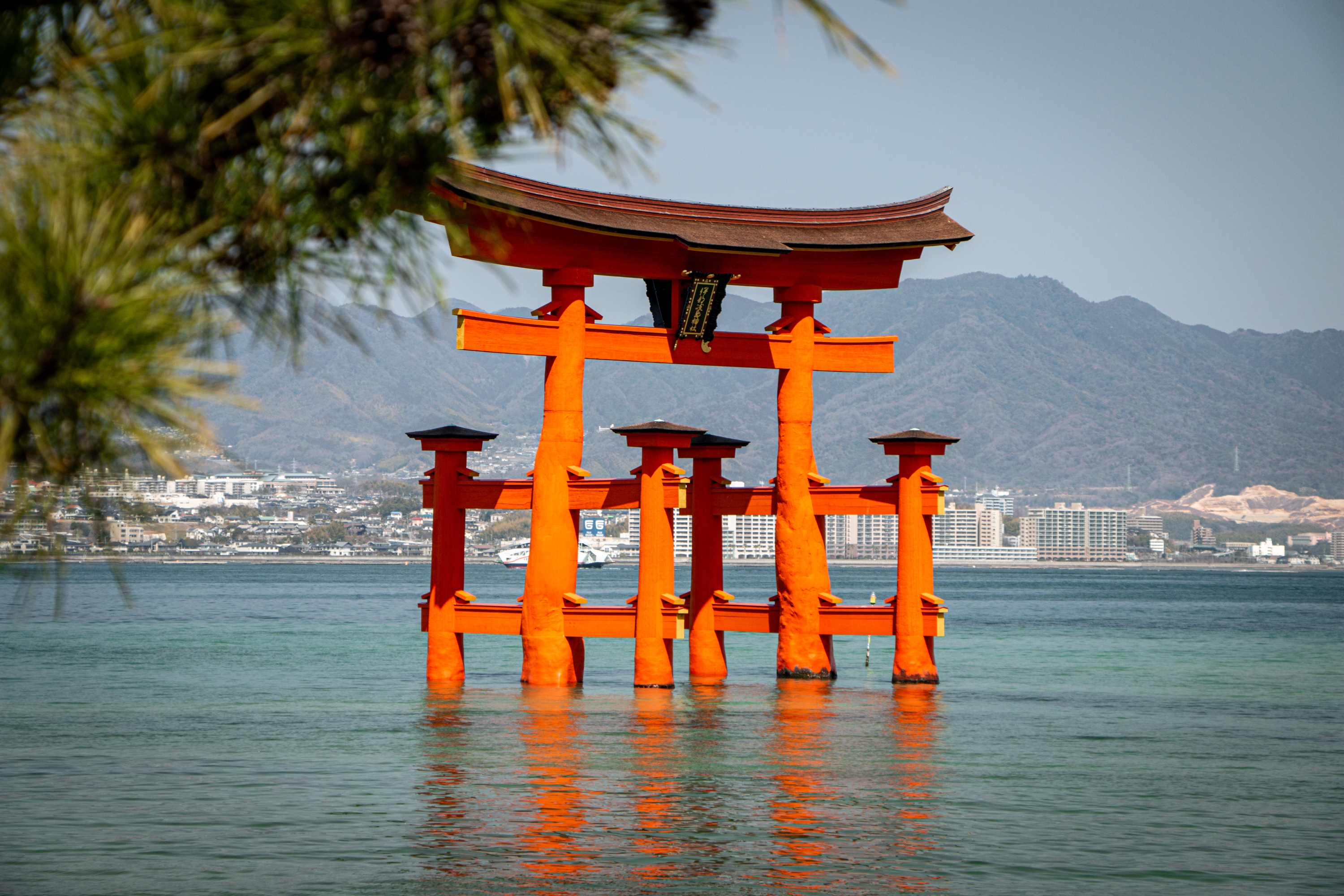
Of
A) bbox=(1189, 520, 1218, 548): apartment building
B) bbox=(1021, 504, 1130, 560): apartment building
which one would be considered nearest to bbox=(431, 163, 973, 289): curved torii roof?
bbox=(1021, 504, 1130, 560): apartment building

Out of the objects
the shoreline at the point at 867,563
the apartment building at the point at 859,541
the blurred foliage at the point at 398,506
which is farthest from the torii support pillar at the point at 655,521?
the blurred foliage at the point at 398,506

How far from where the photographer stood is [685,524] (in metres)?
144

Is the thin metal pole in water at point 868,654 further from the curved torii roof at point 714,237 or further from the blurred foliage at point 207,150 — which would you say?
the blurred foliage at point 207,150

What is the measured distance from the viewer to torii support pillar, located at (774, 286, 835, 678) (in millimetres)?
→ 19062

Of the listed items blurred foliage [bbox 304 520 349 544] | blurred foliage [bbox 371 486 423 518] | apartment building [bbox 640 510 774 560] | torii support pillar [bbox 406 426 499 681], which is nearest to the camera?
torii support pillar [bbox 406 426 499 681]

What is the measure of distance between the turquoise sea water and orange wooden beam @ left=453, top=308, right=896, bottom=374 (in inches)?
176

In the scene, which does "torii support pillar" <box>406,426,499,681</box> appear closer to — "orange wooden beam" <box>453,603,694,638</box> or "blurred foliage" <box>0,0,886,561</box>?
"orange wooden beam" <box>453,603,694,638</box>

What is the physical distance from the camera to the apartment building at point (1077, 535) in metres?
166

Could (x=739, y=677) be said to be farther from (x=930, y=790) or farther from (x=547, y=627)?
(x=930, y=790)

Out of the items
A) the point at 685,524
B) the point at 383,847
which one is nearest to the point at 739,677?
the point at 383,847

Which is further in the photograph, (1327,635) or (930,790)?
(1327,635)

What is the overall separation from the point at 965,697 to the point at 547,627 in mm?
7006

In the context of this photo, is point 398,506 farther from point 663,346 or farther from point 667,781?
point 667,781

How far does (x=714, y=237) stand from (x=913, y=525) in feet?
15.5
